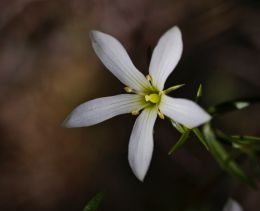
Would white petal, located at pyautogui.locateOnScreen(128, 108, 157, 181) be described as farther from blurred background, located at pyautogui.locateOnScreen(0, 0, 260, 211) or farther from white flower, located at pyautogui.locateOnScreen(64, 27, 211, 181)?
blurred background, located at pyautogui.locateOnScreen(0, 0, 260, 211)

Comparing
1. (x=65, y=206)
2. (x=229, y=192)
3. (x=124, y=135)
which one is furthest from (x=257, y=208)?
(x=65, y=206)

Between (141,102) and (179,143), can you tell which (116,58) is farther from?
(179,143)

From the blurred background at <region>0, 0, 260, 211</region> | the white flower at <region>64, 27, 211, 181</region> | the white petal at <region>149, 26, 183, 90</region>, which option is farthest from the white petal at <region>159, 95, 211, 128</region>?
the blurred background at <region>0, 0, 260, 211</region>

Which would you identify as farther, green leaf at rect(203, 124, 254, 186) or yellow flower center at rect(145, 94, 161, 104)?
yellow flower center at rect(145, 94, 161, 104)

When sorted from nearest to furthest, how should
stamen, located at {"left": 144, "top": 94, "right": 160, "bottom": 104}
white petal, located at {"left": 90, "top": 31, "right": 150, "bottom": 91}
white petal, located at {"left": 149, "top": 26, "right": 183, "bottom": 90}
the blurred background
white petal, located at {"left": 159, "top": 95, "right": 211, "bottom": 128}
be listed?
white petal, located at {"left": 159, "top": 95, "right": 211, "bottom": 128} < white petal, located at {"left": 149, "top": 26, "right": 183, "bottom": 90} < white petal, located at {"left": 90, "top": 31, "right": 150, "bottom": 91} < stamen, located at {"left": 144, "top": 94, "right": 160, "bottom": 104} < the blurred background

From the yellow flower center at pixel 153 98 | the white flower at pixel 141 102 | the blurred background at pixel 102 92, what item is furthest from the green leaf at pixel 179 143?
the blurred background at pixel 102 92
